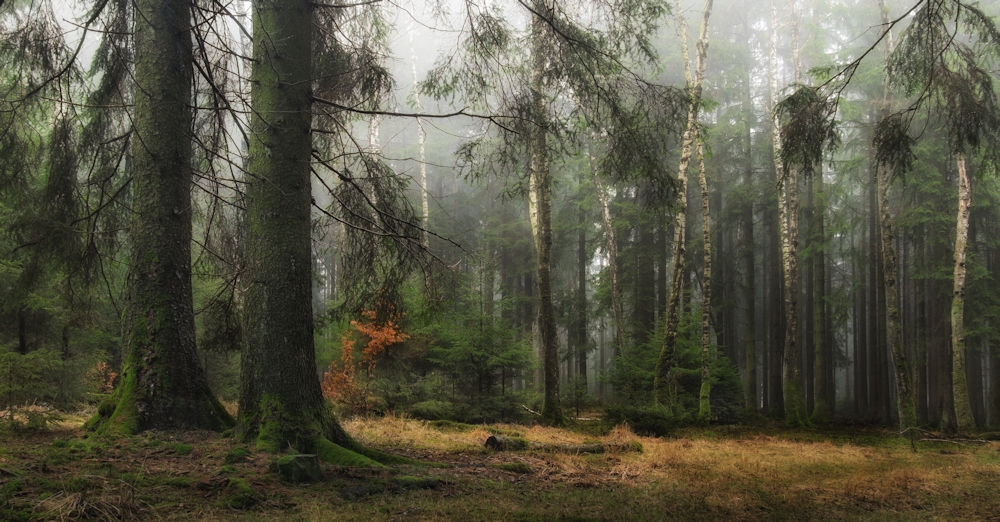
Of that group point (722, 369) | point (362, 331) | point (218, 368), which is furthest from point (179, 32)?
point (722, 369)

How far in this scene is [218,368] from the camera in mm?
18531

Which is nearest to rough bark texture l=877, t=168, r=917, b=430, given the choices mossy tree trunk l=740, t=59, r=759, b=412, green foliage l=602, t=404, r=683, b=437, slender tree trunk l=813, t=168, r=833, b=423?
slender tree trunk l=813, t=168, r=833, b=423

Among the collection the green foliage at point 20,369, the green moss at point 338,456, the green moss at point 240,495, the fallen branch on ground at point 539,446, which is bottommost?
the fallen branch on ground at point 539,446

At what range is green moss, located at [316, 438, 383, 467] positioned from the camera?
547 cm

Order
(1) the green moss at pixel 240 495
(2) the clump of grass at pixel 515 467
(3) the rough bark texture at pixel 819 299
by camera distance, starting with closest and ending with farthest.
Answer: (1) the green moss at pixel 240 495 < (2) the clump of grass at pixel 515 467 < (3) the rough bark texture at pixel 819 299

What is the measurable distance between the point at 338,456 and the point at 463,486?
4.15 feet

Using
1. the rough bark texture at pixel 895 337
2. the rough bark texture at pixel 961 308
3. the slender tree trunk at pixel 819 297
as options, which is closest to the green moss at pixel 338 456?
the rough bark texture at pixel 895 337

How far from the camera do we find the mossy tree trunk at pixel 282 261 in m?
5.65

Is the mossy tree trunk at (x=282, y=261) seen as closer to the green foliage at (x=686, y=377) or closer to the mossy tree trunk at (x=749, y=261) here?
the green foliage at (x=686, y=377)

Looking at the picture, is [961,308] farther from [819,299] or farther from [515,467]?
[515,467]

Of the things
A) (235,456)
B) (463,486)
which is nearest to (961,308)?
(463,486)

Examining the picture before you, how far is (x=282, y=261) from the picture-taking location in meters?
5.90

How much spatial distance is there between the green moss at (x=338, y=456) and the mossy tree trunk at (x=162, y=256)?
167cm

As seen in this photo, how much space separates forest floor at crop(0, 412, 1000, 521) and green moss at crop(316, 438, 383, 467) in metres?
0.19
